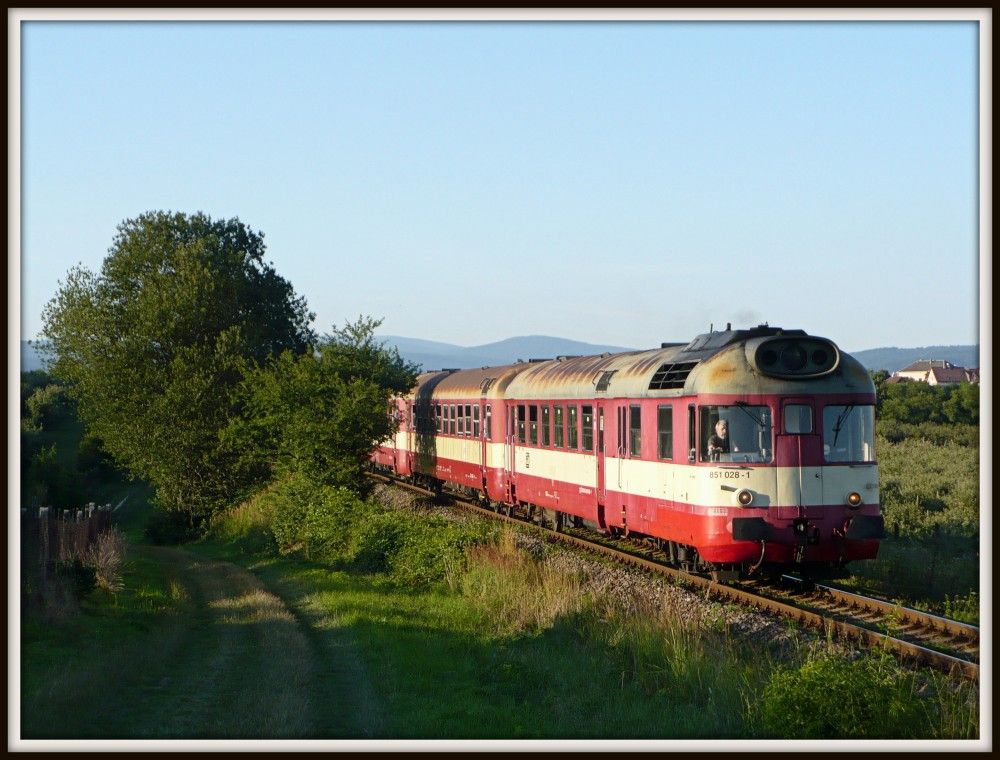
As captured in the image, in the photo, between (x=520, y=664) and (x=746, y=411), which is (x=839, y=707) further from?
(x=746, y=411)

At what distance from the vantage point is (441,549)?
20469 mm

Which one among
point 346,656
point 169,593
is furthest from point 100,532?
point 346,656

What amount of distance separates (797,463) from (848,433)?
0.91 meters

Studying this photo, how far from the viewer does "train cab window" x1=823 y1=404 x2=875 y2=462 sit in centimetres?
1623

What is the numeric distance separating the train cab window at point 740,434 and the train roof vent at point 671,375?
108 cm

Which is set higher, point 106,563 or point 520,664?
point 106,563

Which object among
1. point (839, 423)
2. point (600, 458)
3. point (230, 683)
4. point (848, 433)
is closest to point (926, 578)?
point (848, 433)

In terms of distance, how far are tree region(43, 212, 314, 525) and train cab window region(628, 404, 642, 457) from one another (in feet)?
80.2

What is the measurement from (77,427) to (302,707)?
6412cm

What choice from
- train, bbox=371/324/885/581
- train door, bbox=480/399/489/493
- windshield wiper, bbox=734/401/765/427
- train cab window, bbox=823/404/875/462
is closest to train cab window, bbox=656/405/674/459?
train, bbox=371/324/885/581

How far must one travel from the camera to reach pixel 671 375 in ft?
58.0

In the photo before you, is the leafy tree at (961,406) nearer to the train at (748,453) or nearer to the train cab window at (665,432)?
the train at (748,453)

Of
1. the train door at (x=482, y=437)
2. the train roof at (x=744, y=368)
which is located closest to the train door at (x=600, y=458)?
the train roof at (x=744, y=368)

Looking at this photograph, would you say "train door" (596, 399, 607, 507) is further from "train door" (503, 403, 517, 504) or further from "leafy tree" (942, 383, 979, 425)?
"leafy tree" (942, 383, 979, 425)
